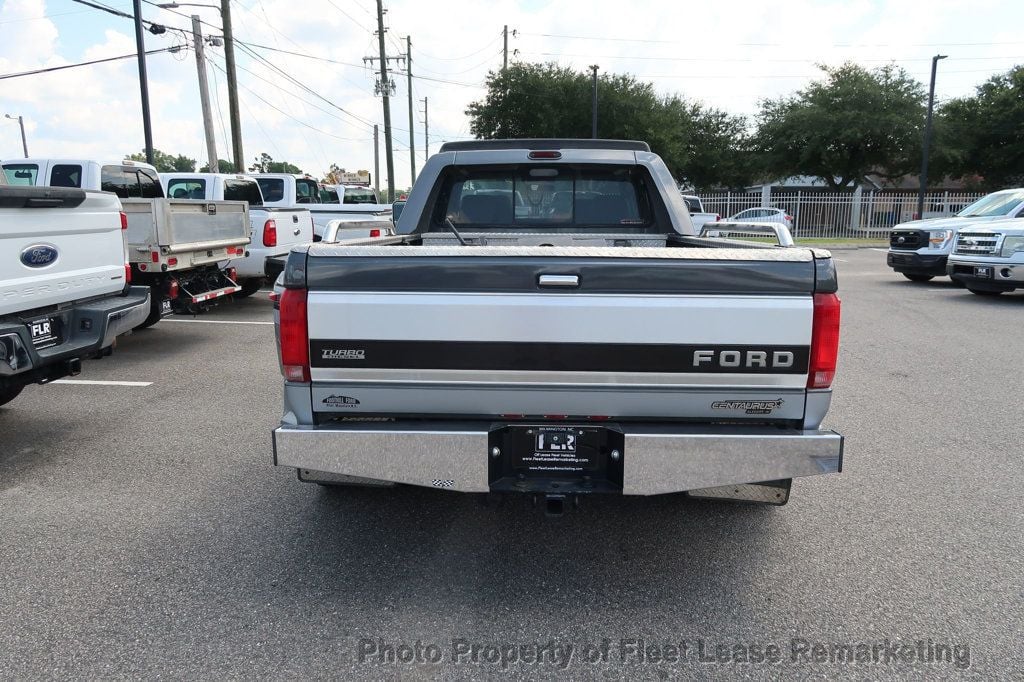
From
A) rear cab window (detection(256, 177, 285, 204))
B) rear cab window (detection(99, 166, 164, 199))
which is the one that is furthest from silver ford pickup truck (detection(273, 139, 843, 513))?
rear cab window (detection(256, 177, 285, 204))

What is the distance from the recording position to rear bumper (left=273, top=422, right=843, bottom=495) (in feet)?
9.84

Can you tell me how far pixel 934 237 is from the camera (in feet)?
48.4

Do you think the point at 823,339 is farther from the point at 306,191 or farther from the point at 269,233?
the point at 306,191

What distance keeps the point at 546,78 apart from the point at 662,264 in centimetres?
4040

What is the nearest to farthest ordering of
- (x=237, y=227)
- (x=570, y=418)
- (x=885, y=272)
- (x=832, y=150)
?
(x=570, y=418) < (x=237, y=227) < (x=885, y=272) < (x=832, y=150)

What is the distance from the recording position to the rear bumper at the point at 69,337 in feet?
15.1

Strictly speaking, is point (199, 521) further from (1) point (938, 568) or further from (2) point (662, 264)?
(1) point (938, 568)

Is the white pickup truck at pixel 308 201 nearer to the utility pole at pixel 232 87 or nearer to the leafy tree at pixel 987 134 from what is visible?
the utility pole at pixel 232 87

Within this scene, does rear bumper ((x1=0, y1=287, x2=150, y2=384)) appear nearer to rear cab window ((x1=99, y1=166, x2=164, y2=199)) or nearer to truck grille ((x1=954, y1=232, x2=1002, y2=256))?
rear cab window ((x1=99, y1=166, x2=164, y2=199))

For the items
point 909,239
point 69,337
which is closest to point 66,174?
point 69,337

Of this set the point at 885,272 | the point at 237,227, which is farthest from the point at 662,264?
the point at 885,272

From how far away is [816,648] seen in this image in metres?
2.90

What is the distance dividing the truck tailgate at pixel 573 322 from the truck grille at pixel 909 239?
14.0 meters

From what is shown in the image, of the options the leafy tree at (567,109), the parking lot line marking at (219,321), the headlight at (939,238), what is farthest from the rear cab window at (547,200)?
the leafy tree at (567,109)
